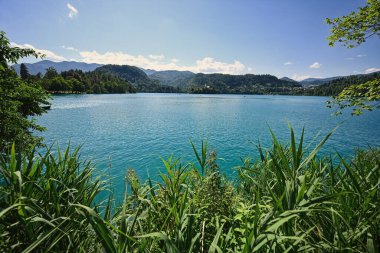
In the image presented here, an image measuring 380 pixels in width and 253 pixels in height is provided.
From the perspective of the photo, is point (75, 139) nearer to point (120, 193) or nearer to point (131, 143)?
point (131, 143)

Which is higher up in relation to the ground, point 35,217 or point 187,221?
point 35,217

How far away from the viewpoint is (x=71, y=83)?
118m

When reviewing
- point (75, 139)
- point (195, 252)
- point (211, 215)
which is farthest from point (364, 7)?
point (75, 139)

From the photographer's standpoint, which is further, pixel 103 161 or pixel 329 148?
pixel 329 148

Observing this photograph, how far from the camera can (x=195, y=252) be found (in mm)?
2379

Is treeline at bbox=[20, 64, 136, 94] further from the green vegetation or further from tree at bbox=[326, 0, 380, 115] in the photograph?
tree at bbox=[326, 0, 380, 115]

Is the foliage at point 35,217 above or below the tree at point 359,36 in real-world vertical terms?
below

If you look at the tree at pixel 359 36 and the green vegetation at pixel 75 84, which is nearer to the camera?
the tree at pixel 359 36

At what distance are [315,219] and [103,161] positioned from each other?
52.8ft

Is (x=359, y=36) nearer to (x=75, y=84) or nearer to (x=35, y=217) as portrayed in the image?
(x=35, y=217)

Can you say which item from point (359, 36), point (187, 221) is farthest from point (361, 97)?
point (187, 221)

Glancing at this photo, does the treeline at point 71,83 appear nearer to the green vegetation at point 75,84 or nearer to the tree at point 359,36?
the green vegetation at point 75,84

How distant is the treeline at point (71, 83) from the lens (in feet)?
340

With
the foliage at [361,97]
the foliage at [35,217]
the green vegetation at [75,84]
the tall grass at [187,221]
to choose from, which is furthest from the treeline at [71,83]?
the foliage at [361,97]
